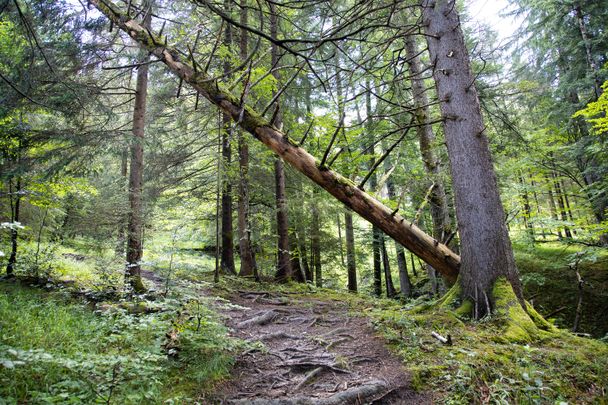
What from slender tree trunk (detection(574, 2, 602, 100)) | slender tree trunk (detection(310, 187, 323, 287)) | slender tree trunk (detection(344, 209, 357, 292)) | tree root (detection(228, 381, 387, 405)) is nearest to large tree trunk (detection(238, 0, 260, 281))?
slender tree trunk (detection(310, 187, 323, 287))

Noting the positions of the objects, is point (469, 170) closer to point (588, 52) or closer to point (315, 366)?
point (315, 366)

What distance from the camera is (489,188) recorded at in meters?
5.01

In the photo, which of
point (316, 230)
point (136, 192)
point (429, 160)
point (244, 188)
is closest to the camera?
point (136, 192)

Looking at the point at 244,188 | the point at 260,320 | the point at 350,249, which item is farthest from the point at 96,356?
the point at 350,249

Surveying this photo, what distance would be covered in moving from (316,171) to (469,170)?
2.42m

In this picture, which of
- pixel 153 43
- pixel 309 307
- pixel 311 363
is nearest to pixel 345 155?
pixel 309 307

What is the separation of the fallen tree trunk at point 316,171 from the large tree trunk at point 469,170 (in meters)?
0.52

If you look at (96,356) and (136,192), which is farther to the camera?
(136,192)

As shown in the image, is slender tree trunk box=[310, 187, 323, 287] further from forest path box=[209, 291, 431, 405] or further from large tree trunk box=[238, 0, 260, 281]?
forest path box=[209, 291, 431, 405]

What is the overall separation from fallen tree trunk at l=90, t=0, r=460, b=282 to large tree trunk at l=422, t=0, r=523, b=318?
1.70 feet

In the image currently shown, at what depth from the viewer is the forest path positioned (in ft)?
10.4

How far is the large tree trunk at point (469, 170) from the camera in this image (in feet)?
15.9

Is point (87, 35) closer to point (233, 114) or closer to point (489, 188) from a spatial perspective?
point (233, 114)

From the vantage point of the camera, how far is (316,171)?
542 centimetres
